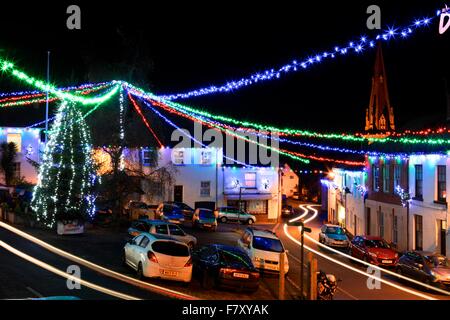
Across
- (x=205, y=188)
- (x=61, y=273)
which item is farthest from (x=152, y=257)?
(x=205, y=188)

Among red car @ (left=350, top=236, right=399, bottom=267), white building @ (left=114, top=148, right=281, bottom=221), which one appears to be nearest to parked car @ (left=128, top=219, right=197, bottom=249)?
red car @ (left=350, top=236, right=399, bottom=267)

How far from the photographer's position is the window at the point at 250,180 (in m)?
50.2

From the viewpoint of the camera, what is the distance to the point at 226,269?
52.8 ft

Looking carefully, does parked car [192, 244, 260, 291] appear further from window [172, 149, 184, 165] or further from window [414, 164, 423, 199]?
window [172, 149, 184, 165]

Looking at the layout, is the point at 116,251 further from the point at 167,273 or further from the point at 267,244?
the point at 167,273

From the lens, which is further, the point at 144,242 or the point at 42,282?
the point at 144,242

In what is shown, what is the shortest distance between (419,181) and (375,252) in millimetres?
6570

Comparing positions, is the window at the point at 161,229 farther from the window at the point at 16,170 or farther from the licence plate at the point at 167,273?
the window at the point at 16,170

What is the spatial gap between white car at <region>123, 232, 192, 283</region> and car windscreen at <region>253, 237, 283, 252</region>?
5.14 metres

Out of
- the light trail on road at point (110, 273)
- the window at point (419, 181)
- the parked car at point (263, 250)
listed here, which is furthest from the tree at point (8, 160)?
the window at point (419, 181)

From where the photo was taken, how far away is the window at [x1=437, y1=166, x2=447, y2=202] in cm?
2706

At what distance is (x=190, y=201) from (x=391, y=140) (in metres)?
20.2

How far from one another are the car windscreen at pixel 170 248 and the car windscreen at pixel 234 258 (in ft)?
4.54
